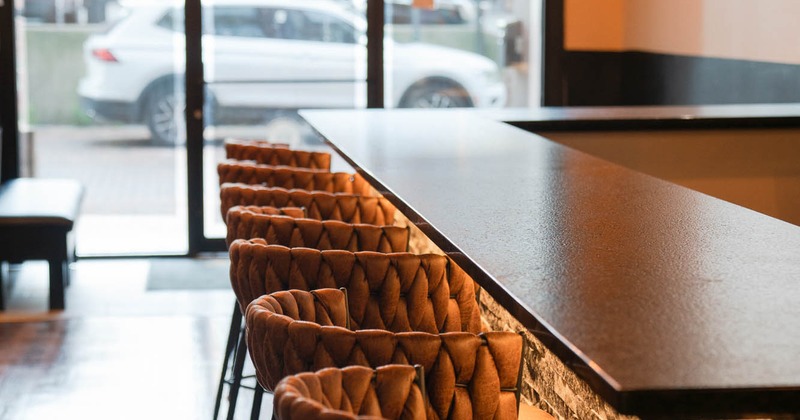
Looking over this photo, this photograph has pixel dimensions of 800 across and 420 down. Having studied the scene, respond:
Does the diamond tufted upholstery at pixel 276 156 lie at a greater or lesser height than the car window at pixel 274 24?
lesser

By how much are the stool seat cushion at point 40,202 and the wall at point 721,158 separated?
8.68 ft

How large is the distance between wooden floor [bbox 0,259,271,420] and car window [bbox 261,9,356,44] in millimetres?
1749

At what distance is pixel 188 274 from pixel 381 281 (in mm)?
4431

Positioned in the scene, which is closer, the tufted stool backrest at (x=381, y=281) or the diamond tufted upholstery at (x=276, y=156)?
the tufted stool backrest at (x=381, y=281)

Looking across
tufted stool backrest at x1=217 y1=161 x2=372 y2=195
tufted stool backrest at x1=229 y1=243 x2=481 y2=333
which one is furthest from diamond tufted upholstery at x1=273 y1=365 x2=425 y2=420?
tufted stool backrest at x1=217 y1=161 x2=372 y2=195

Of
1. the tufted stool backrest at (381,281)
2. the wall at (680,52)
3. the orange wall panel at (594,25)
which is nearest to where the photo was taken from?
the tufted stool backrest at (381,281)

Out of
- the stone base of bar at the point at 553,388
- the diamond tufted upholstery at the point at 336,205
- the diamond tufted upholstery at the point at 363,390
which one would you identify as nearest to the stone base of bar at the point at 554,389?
the stone base of bar at the point at 553,388

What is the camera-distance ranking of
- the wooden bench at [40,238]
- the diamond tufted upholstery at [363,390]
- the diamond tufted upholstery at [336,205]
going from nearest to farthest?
the diamond tufted upholstery at [363,390]
the diamond tufted upholstery at [336,205]
the wooden bench at [40,238]

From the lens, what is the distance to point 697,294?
1.45 m

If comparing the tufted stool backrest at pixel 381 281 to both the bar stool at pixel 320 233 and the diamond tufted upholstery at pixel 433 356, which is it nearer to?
the bar stool at pixel 320 233

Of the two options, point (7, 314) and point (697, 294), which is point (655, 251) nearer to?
point (697, 294)

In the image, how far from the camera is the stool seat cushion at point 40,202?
5.57 metres

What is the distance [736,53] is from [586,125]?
5.38 ft

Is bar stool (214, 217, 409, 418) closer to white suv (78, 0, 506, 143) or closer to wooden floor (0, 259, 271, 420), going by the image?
wooden floor (0, 259, 271, 420)
